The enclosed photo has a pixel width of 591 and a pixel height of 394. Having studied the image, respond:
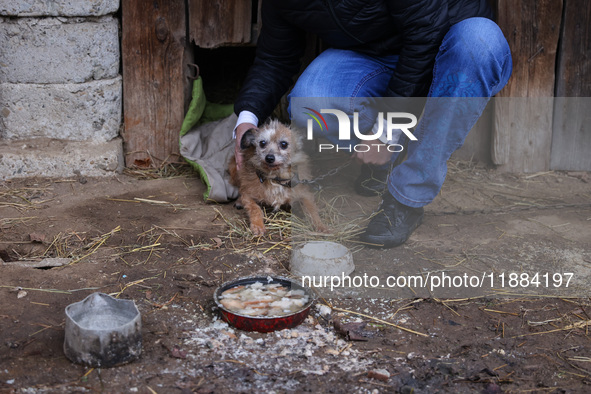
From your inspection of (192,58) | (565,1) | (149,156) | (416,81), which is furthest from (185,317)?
(565,1)

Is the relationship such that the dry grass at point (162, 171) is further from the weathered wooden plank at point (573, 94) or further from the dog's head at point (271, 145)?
the weathered wooden plank at point (573, 94)

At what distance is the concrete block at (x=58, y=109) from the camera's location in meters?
4.20

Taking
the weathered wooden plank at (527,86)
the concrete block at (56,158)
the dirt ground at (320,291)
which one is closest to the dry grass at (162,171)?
the dirt ground at (320,291)

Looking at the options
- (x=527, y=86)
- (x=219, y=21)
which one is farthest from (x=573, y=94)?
(x=219, y=21)

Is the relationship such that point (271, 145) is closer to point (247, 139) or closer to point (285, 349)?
point (247, 139)

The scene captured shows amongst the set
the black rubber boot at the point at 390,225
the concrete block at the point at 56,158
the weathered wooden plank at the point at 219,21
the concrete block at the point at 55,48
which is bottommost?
the black rubber boot at the point at 390,225

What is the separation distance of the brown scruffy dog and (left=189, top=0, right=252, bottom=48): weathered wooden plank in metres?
0.88

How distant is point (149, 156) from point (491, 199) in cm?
252

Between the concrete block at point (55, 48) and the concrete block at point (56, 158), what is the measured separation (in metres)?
0.45

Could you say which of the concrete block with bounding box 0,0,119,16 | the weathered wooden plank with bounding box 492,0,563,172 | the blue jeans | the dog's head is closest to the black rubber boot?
the blue jeans

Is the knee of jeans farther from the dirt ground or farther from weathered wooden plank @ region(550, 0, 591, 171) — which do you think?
weathered wooden plank @ region(550, 0, 591, 171)

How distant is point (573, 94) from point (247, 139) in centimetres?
257

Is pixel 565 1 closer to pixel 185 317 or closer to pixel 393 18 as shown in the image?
pixel 393 18

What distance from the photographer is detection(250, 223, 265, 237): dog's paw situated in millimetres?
3607
